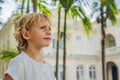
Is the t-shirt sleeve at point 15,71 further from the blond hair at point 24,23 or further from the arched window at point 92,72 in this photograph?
the arched window at point 92,72

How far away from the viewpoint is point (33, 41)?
2125 millimetres

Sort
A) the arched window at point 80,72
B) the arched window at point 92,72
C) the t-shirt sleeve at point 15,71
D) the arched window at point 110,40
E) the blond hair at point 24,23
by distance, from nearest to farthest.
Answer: the t-shirt sleeve at point 15,71
the blond hair at point 24,23
the arched window at point 80,72
the arched window at point 92,72
the arched window at point 110,40

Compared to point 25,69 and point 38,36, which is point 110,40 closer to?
point 38,36

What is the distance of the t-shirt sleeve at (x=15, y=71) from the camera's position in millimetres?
1928

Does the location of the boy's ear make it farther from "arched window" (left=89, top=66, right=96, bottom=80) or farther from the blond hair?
"arched window" (left=89, top=66, right=96, bottom=80)

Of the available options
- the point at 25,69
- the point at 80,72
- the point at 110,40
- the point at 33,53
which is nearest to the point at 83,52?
the point at 80,72

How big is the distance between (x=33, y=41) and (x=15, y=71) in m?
0.27

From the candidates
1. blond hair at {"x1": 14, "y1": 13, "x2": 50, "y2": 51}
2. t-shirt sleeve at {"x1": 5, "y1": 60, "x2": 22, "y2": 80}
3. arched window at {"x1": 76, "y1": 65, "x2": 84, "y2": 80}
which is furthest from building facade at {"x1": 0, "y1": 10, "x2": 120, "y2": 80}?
t-shirt sleeve at {"x1": 5, "y1": 60, "x2": 22, "y2": 80}

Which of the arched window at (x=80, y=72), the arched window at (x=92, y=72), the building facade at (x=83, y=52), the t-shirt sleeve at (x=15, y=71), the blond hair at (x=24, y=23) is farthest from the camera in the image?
the arched window at (x=92, y=72)

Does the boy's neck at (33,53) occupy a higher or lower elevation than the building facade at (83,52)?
higher

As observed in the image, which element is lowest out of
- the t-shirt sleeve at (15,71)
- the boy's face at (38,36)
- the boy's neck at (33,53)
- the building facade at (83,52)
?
the building facade at (83,52)

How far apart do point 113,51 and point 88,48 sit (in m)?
3.68

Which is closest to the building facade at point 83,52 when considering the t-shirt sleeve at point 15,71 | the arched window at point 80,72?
the arched window at point 80,72

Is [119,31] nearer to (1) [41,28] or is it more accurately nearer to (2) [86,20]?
(2) [86,20]
